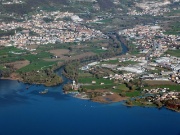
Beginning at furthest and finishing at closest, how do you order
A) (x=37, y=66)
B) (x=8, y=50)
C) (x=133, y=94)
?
(x=8, y=50) → (x=37, y=66) → (x=133, y=94)

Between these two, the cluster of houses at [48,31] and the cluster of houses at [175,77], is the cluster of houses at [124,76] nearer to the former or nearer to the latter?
the cluster of houses at [175,77]

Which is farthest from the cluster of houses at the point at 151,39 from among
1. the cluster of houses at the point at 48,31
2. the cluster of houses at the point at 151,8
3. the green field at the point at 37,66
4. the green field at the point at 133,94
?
the cluster of houses at the point at 151,8

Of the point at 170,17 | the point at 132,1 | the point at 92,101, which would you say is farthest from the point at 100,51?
the point at 132,1

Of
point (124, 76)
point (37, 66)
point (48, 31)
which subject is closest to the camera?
point (124, 76)

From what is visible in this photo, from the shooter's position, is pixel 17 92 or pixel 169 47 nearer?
pixel 17 92

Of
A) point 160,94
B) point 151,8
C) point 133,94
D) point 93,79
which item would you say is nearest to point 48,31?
point 93,79

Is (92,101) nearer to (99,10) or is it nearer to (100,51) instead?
(100,51)

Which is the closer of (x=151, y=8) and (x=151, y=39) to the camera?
(x=151, y=39)

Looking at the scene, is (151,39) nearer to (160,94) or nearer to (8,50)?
(8,50)
